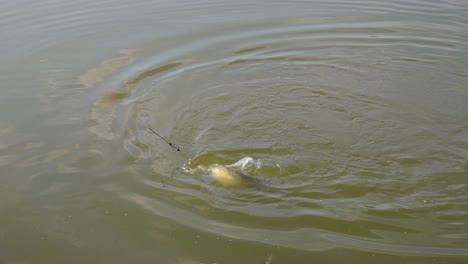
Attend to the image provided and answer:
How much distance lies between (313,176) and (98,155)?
2.63m

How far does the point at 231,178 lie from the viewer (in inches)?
190

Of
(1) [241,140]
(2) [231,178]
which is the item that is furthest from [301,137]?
(2) [231,178]

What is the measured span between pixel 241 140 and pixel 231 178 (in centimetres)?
90

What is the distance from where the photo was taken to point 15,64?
26.6 feet

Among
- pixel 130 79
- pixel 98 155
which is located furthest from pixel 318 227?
pixel 130 79

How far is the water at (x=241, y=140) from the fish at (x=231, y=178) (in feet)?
0.27

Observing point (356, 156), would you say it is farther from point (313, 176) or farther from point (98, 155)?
point (98, 155)

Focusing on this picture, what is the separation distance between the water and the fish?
0.08m

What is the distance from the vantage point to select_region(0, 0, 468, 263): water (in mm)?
4273

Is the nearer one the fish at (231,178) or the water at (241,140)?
the water at (241,140)

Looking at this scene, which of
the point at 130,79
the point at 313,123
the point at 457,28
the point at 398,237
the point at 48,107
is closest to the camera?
the point at 398,237

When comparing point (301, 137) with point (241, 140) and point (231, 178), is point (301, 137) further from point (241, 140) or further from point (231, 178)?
point (231, 178)

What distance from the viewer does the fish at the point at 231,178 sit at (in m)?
4.80

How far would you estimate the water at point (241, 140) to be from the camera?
14.0 ft
